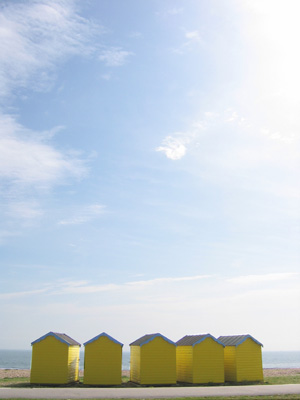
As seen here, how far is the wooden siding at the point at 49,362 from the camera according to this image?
28.5m

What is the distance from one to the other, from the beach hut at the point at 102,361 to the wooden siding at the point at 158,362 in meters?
1.73

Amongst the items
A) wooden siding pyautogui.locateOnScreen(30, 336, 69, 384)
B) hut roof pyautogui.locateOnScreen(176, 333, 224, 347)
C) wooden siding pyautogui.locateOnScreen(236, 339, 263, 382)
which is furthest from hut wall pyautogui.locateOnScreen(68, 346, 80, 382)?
wooden siding pyautogui.locateOnScreen(236, 339, 263, 382)

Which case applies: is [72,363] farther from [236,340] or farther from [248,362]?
[248,362]

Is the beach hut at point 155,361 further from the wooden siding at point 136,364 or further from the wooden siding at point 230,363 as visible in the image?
the wooden siding at point 230,363

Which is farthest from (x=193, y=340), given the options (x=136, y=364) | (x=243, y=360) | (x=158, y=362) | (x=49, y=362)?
(x=49, y=362)

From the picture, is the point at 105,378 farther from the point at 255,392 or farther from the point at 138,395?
the point at 255,392

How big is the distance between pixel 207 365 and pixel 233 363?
262cm

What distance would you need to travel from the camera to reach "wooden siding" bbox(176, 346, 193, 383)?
30.7m

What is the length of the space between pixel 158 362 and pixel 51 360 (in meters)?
7.42

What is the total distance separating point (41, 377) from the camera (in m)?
28.5

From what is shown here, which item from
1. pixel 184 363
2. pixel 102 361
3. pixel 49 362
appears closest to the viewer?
pixel 49 362

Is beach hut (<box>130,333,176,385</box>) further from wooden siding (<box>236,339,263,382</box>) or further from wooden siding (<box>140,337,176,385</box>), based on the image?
wooden siding (<box>236,339,263,382</box>)

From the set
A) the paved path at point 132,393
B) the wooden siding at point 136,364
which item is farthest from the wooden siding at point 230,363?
the wooden siding at point 136,364

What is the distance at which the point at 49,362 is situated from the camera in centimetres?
2889
